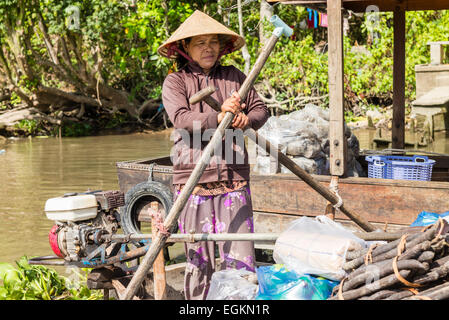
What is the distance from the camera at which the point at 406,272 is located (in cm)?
234

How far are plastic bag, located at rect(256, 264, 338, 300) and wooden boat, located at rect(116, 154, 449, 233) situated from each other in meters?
1.57

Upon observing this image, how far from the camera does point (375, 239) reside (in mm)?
2891

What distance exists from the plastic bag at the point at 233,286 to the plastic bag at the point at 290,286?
0.25 ft

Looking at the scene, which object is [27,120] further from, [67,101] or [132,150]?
[132,150]

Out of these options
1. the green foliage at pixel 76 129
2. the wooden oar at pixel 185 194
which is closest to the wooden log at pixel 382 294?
the wooden oar at pixel 185 194

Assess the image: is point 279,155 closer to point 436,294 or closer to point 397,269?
point 397,269

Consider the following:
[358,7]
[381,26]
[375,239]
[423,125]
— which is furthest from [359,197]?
[381,26]

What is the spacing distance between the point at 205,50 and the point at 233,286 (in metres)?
1.26

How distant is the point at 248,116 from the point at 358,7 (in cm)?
280

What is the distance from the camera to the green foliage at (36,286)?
3818mm

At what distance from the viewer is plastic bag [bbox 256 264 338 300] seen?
260 cm

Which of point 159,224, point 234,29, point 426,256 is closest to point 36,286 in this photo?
point 159,224

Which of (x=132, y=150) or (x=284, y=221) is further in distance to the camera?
(x=132, y=150)

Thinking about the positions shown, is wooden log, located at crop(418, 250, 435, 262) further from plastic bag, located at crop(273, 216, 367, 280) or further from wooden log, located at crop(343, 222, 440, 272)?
plastic bag, located at crop(273, 216, 367, 280)
